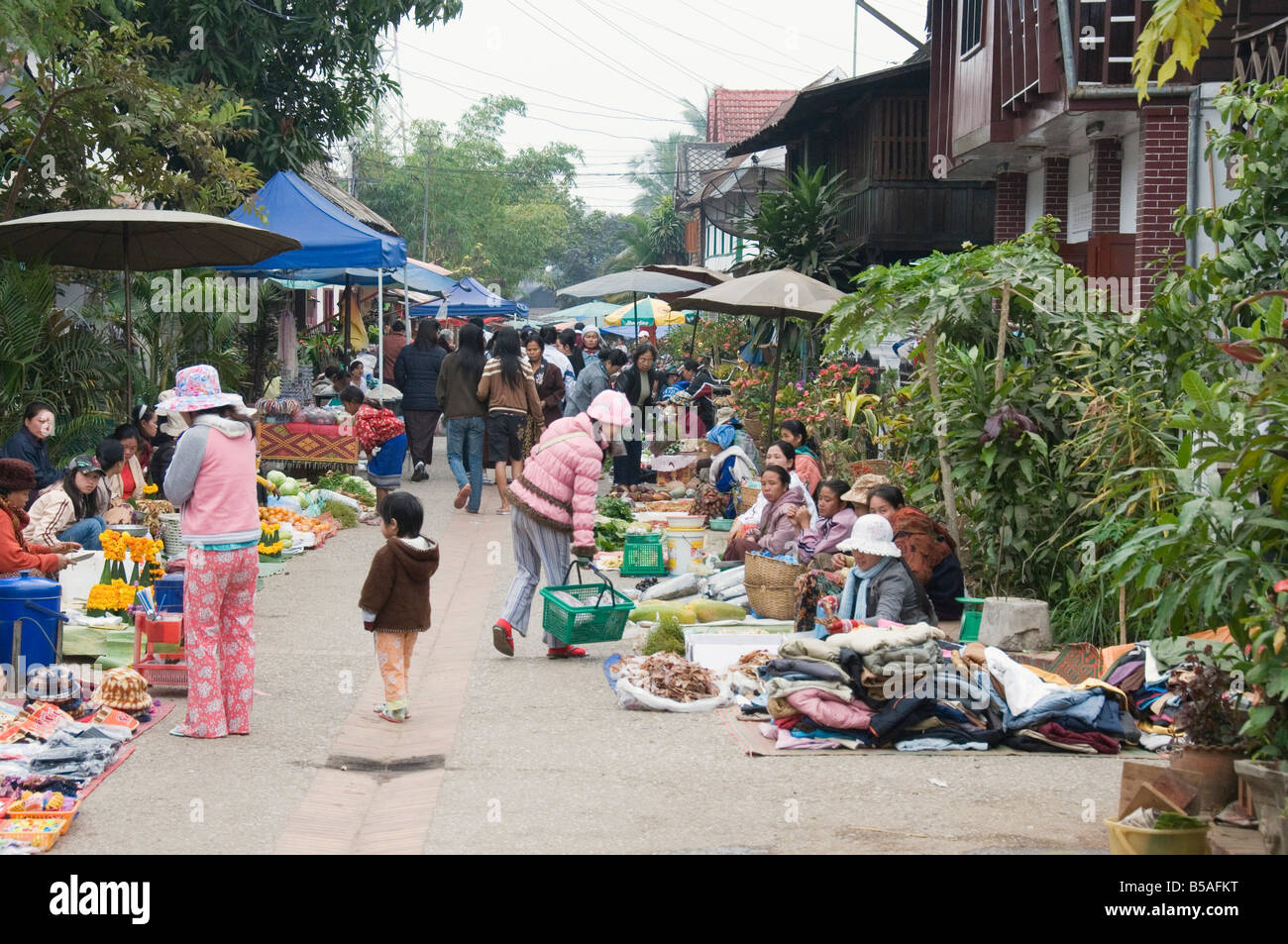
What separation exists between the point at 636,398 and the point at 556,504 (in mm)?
7690

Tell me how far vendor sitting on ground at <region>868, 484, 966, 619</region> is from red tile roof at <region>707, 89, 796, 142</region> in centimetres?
4946

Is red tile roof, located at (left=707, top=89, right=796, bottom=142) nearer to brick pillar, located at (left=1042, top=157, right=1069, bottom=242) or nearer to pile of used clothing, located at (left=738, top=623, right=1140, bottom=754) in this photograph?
brick pillar, located at (left=1042, top=157, right=1069, bottom=242)

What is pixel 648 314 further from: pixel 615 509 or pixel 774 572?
pixel 774 572

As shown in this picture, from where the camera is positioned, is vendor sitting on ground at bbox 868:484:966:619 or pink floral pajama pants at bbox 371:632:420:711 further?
vendor sitting on ground at bbox 868:484:966:619

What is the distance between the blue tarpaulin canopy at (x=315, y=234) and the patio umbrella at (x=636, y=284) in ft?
16.2

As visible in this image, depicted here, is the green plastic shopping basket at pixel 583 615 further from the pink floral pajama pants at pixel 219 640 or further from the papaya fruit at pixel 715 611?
the pink floral pajama pants at pixel 219 640

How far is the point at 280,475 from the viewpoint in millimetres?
14750

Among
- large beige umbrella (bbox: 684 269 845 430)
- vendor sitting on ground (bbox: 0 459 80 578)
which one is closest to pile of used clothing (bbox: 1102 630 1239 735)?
vendor sitting on ground (bbox: 0 459 80 578)

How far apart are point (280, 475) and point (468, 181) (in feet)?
174

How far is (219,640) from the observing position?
7285 mm

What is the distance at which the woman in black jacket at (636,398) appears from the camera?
55.1 ft

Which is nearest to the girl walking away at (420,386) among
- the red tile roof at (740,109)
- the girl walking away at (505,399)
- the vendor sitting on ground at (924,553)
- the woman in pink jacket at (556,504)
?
the girl walking away at (505,399)

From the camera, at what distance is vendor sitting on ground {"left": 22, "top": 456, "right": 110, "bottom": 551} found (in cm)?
954

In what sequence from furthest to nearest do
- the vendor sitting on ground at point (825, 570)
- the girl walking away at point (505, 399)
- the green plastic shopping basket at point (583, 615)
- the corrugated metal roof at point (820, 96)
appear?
1. the corrugated metal roof at point (820, 96)
2. the girl walking away at point (505, 399)
3. the vendor sitting on ground at point (825, 570)
4. the green plastic shopping basket at point (583, 615)
